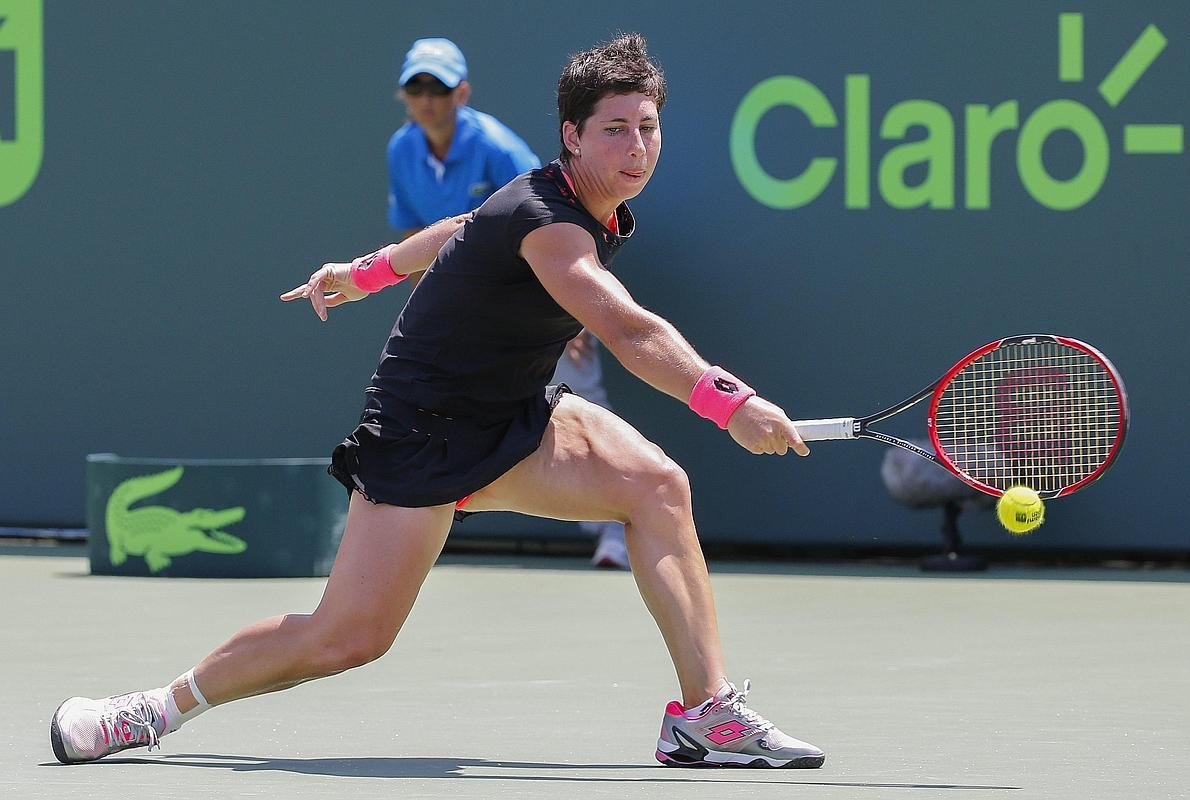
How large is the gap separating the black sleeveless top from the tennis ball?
935mm

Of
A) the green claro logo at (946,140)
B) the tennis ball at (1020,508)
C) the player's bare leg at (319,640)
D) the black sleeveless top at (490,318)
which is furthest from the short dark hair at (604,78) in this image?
the green claro logo at (946,140)

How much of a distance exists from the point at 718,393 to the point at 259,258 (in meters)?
5.34

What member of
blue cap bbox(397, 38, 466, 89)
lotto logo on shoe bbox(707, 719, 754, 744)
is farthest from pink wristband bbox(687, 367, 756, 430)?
blue cap bbox(397, 38, 466, 89)

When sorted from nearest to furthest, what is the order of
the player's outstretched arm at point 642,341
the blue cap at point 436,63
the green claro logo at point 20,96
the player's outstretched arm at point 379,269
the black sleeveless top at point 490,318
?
the player's outstretched arm at point 642,341 → the black sleeveless top at point 490,318 → the player's outstretched arm at point 379,269 → the blue cap at point 436,63 → the green claro logo at point 20,96

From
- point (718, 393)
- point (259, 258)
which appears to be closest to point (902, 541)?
point (259, 258)

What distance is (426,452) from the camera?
14.3 feet

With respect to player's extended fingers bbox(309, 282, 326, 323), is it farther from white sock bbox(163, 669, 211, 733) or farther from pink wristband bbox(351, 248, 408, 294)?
white sock bbox(163, 669, 211, 733)

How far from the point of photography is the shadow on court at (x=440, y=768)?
4125 mm

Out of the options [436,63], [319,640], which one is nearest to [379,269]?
[319,640]

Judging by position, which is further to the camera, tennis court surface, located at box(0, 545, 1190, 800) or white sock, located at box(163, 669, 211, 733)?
white sock, located at box(163, 669, 211, 733)

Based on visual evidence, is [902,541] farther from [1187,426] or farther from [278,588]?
[278,588]

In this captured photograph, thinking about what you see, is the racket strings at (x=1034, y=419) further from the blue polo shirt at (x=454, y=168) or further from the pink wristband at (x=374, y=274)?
the blue polo shirt at (x=454, y=168)

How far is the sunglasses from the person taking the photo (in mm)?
8086

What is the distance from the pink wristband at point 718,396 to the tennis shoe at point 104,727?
1.25m
